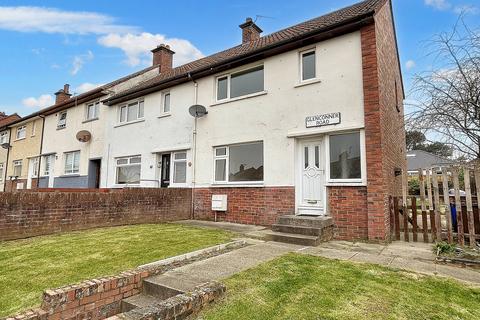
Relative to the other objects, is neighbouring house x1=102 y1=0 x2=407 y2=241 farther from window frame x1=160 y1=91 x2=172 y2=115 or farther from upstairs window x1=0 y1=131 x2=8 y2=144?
upstairs window x1=0 y1=131 x2=8 y2=144

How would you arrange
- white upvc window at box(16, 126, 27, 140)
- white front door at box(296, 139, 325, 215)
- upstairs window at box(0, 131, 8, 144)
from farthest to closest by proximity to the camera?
upstairs window at box(0, 131, 8, 144)
white upvc window at box(16, 126, 27, 140)
white front door at box(296, 139, 325, 215)

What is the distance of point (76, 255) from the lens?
17.0 feet

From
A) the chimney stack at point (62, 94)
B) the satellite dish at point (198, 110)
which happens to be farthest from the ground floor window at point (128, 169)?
the chimney stack at point (62, 94)

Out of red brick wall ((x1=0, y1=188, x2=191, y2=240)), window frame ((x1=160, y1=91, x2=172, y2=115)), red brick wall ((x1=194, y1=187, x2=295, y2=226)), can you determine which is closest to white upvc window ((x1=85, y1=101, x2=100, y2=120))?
window frame ((x1=160, y1=91, x2=172, y2=115))

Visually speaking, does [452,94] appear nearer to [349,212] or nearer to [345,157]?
[345,157]

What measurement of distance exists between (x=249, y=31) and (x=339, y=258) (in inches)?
525

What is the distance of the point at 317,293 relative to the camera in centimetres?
353

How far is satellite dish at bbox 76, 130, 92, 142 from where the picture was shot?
15875mm

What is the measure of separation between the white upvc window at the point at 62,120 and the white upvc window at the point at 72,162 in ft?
6.81

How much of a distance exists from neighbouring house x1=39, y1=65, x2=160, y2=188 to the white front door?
35.7ft

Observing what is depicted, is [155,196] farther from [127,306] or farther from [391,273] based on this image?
[391,273]

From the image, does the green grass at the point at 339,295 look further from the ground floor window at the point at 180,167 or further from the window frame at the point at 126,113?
the window frame at the point at 126,113

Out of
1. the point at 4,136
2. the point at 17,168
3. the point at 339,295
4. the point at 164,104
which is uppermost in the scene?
the point at 4,136

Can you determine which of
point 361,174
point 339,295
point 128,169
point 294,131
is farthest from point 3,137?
point 339,295
